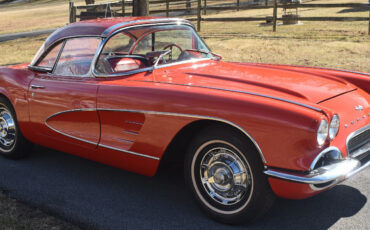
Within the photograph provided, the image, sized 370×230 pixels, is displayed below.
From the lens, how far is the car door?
12.9ft

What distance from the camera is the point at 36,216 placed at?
349cm

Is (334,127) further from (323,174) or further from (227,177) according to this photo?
(227,177)

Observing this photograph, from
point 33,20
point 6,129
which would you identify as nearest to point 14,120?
point 6,129

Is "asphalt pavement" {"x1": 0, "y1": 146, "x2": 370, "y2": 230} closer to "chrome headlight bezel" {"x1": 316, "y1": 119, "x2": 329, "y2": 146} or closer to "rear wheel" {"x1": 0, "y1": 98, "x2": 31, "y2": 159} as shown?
"rear wheel" {"x1": 0, "y1": 98, "x2": 31, "y2": 159}

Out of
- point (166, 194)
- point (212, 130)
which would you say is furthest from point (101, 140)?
point (212, 130)

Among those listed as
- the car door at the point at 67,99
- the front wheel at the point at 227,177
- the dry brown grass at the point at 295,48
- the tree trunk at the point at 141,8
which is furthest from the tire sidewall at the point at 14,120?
the tree trunk at the point at 141,8

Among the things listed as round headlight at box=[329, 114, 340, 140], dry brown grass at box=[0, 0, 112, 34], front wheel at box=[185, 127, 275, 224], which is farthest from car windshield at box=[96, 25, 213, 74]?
dry brown grass at box=[0, 0, 112, 34]

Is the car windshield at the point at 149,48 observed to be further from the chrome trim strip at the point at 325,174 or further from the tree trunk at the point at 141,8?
the tree trunk at the point at 141,8

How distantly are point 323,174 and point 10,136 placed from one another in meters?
3.43

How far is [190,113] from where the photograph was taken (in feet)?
10.6

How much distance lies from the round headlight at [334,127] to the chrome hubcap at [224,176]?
61 centimetres

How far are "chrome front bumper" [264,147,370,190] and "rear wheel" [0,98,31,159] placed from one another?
2.93 metres

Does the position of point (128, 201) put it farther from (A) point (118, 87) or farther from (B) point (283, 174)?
(B) point (283, 174)

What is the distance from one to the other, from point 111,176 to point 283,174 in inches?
78.5
